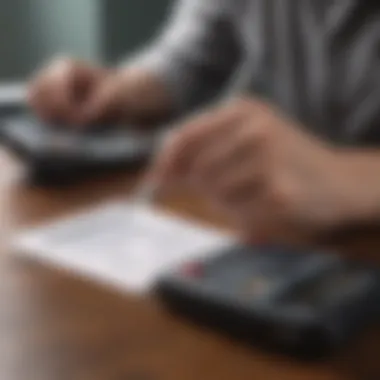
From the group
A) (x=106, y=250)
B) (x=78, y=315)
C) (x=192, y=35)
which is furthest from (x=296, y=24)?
(x=78, y=315)

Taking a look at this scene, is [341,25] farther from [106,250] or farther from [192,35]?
[106,250]

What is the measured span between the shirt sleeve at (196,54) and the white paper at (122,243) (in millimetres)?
403

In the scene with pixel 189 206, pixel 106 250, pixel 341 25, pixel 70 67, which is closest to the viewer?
pixel 106 250

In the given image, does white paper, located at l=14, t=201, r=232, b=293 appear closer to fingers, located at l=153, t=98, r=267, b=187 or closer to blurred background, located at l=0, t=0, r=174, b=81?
fingers, located at l=153, t=98, r=267, b=187

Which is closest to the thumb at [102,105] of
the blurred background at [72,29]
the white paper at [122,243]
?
the white paper at [122,243]

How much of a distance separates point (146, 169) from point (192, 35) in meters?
0.36

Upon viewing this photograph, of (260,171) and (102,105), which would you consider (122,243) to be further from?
(102,105)

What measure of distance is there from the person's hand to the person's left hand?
0.32m

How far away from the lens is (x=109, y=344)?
0.85m

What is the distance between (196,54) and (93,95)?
21 cm

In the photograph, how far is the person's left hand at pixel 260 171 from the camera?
998 mm

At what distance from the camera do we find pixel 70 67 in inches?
55.0

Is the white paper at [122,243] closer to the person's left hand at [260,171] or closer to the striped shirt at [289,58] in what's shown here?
the person's left hand at [260,171]

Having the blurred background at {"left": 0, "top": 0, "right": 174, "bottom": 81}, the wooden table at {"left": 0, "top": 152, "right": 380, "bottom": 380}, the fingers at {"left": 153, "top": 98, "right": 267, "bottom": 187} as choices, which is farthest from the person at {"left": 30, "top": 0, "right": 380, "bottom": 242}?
the blurred background at {"left": 0, "top": 0, "right": 174, "bottom": 81}
